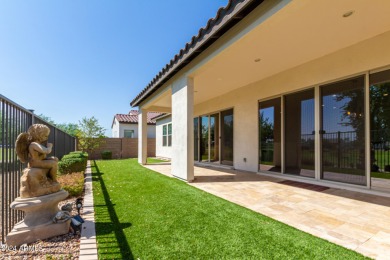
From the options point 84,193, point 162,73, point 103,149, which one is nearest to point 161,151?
point 103,149

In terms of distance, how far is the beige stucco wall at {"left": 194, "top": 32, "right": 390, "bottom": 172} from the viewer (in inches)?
165

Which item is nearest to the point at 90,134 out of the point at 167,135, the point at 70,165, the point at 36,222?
the point at 167,135

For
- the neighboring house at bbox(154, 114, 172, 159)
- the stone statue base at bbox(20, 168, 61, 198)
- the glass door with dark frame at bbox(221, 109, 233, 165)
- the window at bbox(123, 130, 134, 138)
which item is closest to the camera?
the stone statue base at bbox(20, 168, 61, 198)

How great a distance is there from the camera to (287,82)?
5.95m

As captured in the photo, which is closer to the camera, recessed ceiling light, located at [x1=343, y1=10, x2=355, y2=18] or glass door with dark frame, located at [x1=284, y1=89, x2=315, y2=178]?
recessed ceiling light, located at [x1=343, y1=10, x2=355, y2=18]

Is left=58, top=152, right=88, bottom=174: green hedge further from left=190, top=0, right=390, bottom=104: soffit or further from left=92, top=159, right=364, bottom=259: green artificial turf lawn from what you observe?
left=190, top=0, right=390, bottom=104: soffit

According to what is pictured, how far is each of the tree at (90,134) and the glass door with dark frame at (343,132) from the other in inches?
603

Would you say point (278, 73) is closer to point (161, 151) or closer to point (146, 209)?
point (146, 209)

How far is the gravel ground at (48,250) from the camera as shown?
2053 millimetres

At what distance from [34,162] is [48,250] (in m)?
1.07

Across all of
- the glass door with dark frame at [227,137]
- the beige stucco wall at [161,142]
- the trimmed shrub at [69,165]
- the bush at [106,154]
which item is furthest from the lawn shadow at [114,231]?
the bush at [106,154]

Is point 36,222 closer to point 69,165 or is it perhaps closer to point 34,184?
point 34,184

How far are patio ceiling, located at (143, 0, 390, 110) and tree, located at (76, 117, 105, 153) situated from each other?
12902mm

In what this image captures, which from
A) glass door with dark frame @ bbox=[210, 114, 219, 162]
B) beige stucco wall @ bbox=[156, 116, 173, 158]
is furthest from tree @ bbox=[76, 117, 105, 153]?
glass door with dark frame @ bbox=[210, 114, 219, 162]
